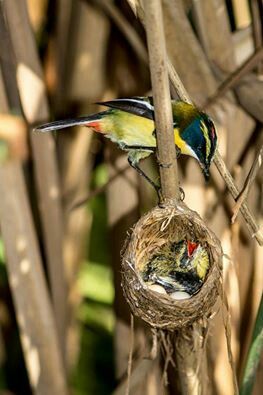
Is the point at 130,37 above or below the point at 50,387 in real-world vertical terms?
above

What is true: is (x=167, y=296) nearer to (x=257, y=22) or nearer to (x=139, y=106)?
(x=139, y=106)

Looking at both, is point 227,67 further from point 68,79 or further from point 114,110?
point 68,79

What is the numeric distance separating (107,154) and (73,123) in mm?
432

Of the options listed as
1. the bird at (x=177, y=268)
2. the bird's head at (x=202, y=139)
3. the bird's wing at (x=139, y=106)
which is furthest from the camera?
the bird at (x=177, y=268)

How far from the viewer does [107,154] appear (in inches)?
72.8

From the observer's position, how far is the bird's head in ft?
4.39

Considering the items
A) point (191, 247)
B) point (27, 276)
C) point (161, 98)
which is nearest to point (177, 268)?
point (191, 247)

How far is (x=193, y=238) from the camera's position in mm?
1486

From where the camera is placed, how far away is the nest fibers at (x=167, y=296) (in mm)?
1297

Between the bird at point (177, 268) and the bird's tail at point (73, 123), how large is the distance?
0.28 meters

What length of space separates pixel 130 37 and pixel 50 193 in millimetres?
400

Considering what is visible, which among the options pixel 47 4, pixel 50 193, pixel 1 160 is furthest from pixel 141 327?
pixel 47 4

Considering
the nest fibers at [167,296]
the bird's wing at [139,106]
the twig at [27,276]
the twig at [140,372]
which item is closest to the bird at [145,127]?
the bird's wing at [139,106]

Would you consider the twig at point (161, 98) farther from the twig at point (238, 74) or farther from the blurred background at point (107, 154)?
the twig at point (238, 74)
